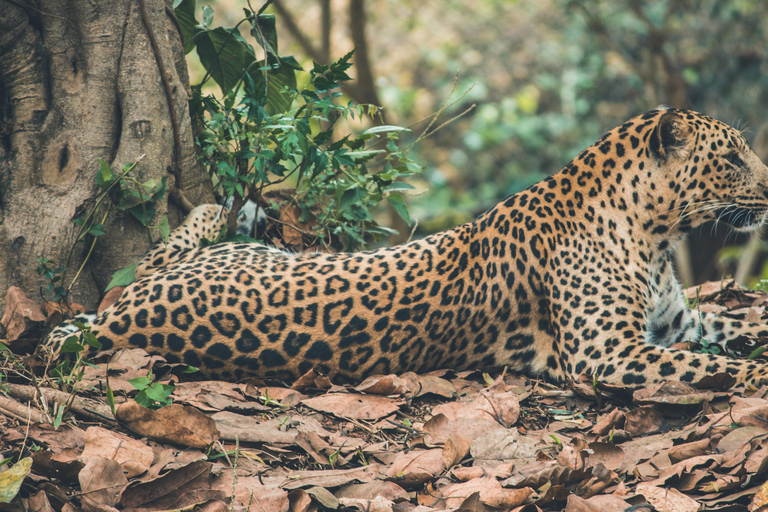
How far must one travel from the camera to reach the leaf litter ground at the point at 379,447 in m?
3.76

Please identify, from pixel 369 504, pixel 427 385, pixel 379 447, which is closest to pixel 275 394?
pixel 379 447

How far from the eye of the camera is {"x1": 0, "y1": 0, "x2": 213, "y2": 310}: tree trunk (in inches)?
223

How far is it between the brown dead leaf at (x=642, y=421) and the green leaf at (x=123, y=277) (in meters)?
3.77

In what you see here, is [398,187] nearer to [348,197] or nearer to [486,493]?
[348,197]

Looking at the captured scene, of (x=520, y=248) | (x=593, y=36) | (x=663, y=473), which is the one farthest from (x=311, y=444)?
(x=593, y=36)

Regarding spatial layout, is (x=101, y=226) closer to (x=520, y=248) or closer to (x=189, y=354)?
→ (x=189, y=354)

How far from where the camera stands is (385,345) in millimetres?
5520

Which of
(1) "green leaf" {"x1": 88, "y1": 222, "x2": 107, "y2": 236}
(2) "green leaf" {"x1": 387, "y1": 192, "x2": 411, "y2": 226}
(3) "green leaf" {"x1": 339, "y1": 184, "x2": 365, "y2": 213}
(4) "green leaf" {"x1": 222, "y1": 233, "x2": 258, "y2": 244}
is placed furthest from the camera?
(4) "green leaf" {"x1": 222, "y1": 233, "x2": 258, "y2": 244}

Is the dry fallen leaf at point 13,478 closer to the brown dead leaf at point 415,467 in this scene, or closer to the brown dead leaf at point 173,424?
the brown dead leaf at point 173,424

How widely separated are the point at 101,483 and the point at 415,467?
1.63 meters

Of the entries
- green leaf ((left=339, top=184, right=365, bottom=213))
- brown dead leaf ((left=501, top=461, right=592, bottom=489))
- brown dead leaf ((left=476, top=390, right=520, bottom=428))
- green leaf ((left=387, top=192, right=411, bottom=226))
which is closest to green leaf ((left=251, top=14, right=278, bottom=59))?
green leaf ((left=339, top=184, right=365, bottom=213))

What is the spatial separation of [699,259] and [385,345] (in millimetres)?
10818

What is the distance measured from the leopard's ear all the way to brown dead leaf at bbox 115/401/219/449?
13.2ft

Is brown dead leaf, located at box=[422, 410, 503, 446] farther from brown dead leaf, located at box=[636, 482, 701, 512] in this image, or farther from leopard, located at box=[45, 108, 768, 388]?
brown dead leaf, located at box=[636, 482, 701, 512]
